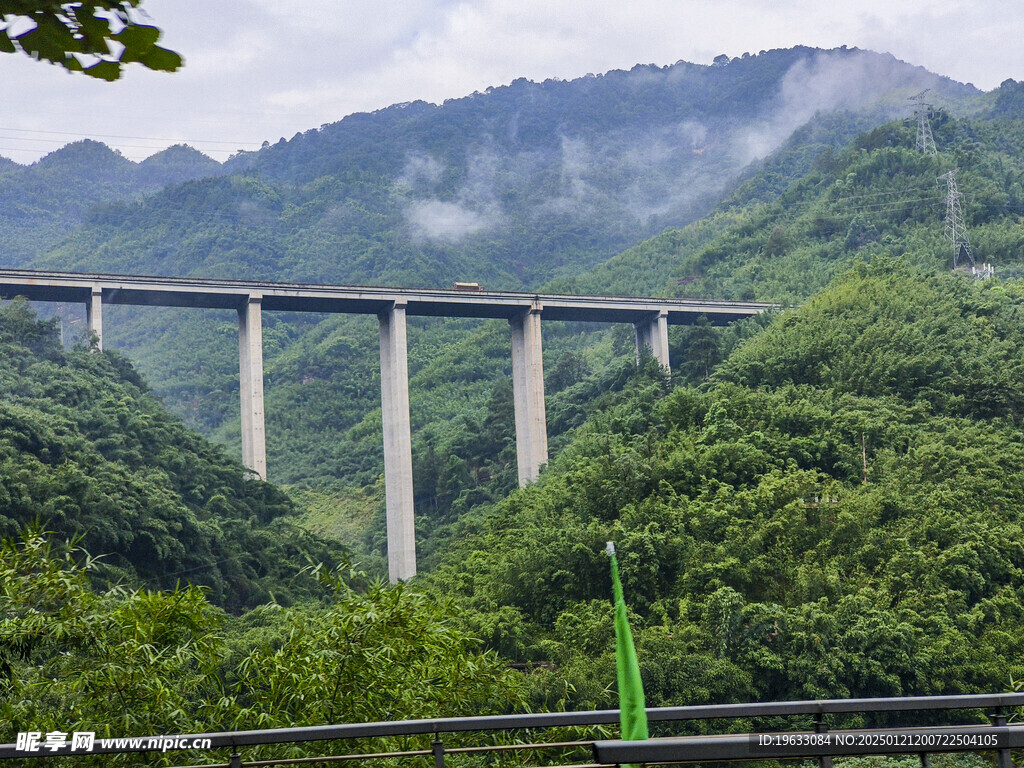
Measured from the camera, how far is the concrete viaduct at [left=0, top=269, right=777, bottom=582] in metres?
32.1

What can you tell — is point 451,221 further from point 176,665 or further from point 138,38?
point 138,38

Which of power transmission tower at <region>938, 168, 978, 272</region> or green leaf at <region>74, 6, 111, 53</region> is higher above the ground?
power transmission tower at <region>938, 168, 978, 272</region>

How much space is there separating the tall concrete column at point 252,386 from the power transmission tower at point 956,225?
26.5m

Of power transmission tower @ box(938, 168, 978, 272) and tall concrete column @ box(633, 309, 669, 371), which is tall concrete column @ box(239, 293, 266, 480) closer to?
tall concrete column @ box(633, 309, 669, 371)

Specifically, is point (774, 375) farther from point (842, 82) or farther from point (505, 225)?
point (842, 82)

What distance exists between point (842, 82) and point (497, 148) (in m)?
33.2

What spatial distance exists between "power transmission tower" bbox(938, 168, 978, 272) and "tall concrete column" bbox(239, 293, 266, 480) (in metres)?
26.5

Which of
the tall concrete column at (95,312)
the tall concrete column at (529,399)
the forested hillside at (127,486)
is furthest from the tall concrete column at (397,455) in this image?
the tall concrete column at (95,312)

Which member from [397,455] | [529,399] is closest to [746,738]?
[397,455]

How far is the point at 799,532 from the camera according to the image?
2017cm

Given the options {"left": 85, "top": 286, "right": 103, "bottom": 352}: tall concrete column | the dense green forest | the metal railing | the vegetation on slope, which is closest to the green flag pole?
the metal railing

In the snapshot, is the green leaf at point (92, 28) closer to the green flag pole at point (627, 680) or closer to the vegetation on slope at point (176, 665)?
the green flag pole at point (627, 680)

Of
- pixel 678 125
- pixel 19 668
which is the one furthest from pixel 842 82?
pixel 19 668

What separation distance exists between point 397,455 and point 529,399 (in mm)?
5597
